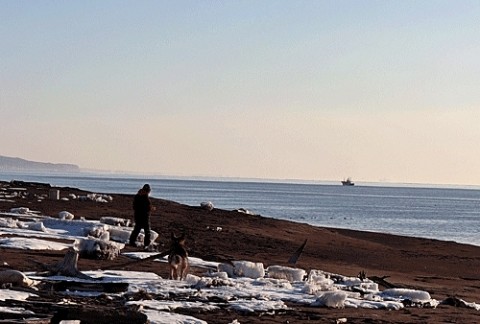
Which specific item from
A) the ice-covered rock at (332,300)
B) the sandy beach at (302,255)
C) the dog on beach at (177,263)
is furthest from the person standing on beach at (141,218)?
the ice-covered rock at (332,300)

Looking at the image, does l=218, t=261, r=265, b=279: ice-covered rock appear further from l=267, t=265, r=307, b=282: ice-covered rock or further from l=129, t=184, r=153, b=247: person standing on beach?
l=129, t=184, r=153, b=247: person standing on beach

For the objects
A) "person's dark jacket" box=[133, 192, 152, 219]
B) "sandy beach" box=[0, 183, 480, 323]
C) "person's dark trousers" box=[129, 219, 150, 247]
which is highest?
"person's dark jacket" box=[133, 192, 152, 219]

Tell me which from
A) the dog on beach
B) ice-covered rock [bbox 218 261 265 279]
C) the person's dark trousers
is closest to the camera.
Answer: the dog on beach

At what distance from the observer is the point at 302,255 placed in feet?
99.7

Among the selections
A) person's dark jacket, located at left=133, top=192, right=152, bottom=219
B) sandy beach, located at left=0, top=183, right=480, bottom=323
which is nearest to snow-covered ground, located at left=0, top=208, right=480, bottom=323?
sandy beach, located at left=0, top=183, right=480, bottom=323

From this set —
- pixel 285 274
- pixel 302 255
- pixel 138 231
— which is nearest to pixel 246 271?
pixel 285 274

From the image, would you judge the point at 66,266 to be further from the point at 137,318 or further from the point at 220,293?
the point at 137,318

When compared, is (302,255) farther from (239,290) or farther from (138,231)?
(239,290)

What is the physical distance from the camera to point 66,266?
17.0 m

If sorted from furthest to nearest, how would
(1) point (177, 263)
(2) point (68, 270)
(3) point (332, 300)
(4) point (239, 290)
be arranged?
(1) point (177, 263) < (4) point (239, 290) < (2) point (68, 270) < (3) point (332, 300)

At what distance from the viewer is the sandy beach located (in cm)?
1625

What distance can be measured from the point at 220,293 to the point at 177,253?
183cm

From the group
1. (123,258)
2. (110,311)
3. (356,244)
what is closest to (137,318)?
(110,311)

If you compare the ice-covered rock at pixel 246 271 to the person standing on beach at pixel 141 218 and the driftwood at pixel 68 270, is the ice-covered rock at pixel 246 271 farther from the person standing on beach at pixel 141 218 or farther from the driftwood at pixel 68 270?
the person standing on beach at pixel 141 218
